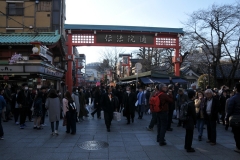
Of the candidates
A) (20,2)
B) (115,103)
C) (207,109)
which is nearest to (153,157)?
(207,109)

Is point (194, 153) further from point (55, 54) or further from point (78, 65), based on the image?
point (78, 65)

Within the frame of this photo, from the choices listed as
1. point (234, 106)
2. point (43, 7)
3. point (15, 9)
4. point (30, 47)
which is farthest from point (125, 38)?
point (234, 106)

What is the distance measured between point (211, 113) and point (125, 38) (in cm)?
1447

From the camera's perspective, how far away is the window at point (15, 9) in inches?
1040

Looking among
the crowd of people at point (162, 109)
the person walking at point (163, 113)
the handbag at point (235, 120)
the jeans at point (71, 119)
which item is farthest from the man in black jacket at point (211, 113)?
the jeans at point (71, 119)

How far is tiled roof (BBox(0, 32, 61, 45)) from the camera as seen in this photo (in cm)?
1646

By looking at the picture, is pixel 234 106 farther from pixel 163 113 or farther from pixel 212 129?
pixel 163 113

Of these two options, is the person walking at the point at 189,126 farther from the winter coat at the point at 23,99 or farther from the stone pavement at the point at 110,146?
the winter coat at the point at 23,99

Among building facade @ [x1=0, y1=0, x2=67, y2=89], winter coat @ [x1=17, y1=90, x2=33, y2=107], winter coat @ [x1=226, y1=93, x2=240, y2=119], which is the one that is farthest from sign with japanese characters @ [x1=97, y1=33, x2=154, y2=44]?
winter coat @ [x1=226, y1=93, x2=240, y2=119]

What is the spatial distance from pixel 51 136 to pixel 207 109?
563cm

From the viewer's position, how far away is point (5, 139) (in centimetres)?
852

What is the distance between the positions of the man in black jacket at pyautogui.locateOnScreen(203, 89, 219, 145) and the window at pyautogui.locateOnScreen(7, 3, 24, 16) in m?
24.1

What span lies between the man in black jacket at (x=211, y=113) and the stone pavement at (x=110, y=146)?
325 mm

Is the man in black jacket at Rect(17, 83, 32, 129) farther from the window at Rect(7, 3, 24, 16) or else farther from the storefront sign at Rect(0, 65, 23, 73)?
the window at Rect(7, 3, 24, 16)
